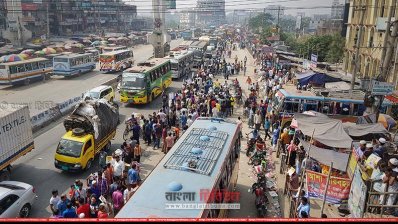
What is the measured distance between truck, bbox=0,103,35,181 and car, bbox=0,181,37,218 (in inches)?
90.8

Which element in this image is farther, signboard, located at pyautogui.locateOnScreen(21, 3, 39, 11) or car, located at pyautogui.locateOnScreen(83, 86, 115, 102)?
signboard, located at pyautogui.locateOnScreen(21, 3, 39, 11)

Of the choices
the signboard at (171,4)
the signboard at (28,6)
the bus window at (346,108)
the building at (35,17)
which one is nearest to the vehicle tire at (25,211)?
the bus window at (346,108)

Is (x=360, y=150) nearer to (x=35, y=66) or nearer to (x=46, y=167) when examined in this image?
(x=46, y=167)

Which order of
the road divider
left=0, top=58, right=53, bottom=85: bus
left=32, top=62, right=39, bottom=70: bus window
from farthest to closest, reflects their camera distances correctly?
1. left=32, top=62, right=39, bottom=70: bus window
2. left=0, top=58, right=53, bottom=85: bus
3. the road divider

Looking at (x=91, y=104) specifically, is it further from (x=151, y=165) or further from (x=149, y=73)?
(x=149, y=73)

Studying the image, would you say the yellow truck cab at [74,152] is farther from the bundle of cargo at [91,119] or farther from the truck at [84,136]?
the bundle of cargo at [91,119]

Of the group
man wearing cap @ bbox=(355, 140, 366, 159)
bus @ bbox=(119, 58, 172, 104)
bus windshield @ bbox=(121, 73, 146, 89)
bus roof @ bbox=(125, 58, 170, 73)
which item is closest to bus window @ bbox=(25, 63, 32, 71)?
bus roof @ bbox=(125, 58, 170, 73)

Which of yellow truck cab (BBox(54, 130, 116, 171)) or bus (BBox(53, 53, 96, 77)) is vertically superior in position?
bus (BBox(53, 53, 96, 77))

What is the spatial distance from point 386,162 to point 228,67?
31814 mm

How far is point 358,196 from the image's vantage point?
9.01 m

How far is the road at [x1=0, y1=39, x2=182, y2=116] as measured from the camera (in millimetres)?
28306

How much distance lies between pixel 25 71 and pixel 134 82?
14.5 m

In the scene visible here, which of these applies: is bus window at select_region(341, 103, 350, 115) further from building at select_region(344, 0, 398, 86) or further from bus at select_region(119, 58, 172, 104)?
bus at select_region(119, 58, 172, 104)

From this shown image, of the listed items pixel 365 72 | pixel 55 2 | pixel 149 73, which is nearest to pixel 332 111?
pixel 149 73
